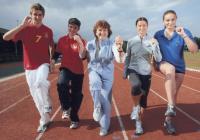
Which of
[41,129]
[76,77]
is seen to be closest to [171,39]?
[76,77]

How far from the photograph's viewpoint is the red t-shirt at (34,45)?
23.3 feet

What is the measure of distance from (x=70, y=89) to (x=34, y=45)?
1.16 m

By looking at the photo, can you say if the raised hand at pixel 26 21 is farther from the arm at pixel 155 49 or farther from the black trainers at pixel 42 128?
the arm at pixel 155 49

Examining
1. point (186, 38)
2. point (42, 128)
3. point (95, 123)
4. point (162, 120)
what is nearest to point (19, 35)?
point (42, 128)

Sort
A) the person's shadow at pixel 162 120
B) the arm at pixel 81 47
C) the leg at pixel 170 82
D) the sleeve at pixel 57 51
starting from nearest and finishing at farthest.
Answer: the leg at pixel 170 82 < the arm at pixel 81 47 < the person's shadow at pixel 162 120 < the sleeve at pixel 57 51

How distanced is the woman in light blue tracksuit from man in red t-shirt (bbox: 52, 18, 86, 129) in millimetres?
340

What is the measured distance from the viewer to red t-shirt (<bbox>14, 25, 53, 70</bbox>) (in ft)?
23.3

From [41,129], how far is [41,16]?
207 cm

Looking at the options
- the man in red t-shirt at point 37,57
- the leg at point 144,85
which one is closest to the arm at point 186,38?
the leg at point 144,85

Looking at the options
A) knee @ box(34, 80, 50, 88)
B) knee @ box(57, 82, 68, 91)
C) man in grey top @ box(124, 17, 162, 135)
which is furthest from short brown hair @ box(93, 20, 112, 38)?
knee @ box(34, 80, 50, 88)

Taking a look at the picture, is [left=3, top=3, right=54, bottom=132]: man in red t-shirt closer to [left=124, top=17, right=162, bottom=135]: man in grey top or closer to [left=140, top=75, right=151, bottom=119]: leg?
[left=124, top=17, right=162, bottom=135]: man in grey top

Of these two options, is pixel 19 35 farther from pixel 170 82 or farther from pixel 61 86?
pixel 170 82

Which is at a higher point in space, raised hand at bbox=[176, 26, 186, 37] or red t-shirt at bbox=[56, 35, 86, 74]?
raised hand at bbox=[176, 26, 186, 37]

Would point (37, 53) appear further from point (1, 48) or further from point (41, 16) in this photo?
point (1, 48)
